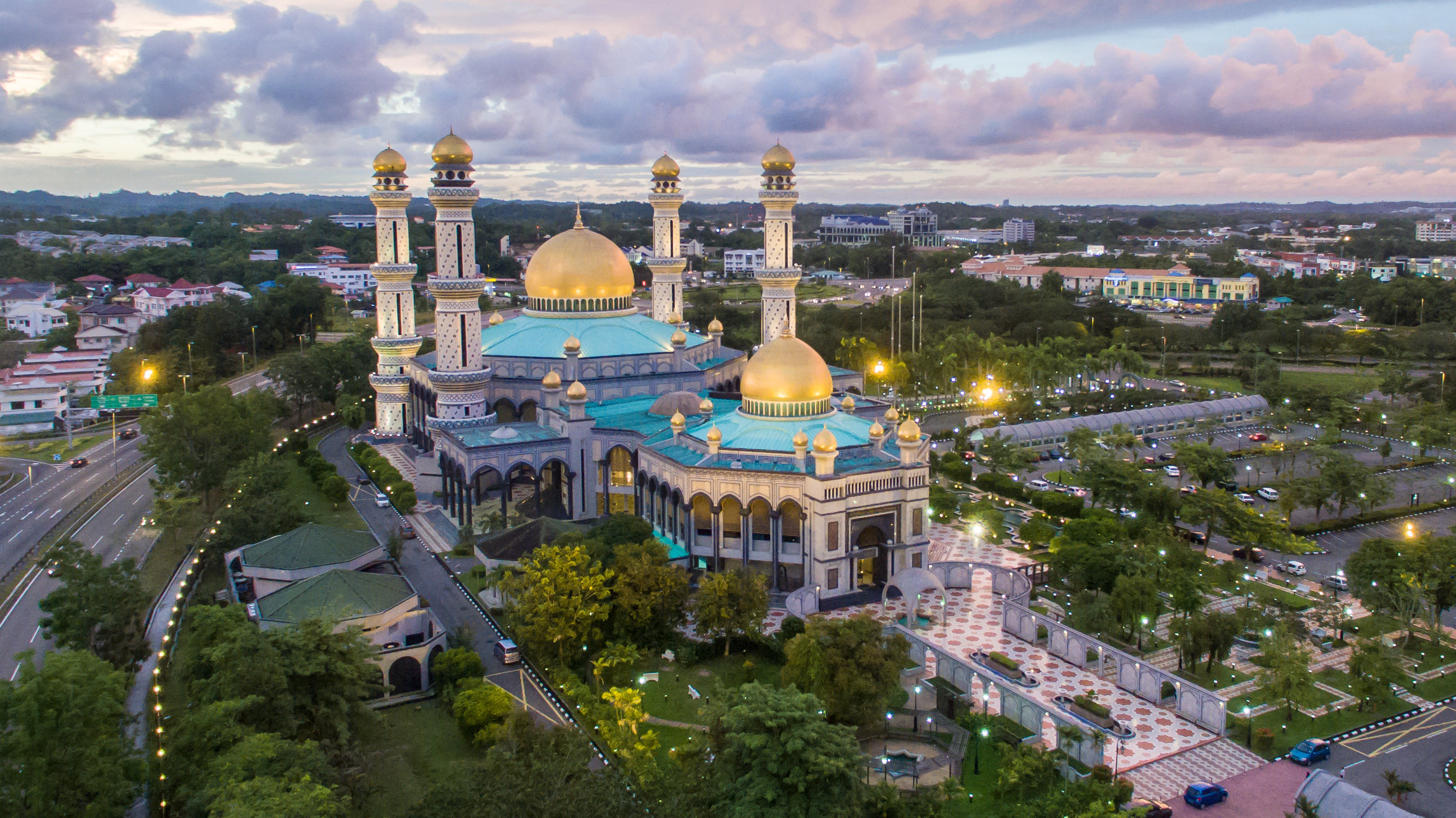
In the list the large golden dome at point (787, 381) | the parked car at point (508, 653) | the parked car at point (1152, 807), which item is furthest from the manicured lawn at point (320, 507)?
the parked car at point (1152, 807)

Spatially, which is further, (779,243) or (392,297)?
(392,297)

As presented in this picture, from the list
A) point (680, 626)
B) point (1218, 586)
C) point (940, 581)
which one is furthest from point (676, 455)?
point (1218, 586)

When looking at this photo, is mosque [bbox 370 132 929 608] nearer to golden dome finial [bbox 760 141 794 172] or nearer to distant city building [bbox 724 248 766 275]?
golden dome finial [bbox 760 141 794 172]

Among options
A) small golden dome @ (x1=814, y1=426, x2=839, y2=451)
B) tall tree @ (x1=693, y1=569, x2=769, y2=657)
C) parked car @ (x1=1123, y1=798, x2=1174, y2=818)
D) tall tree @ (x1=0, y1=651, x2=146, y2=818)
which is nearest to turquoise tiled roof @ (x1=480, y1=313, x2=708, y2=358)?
small golden dome @ (x1=814, y1=426, x2=839, y2=451)

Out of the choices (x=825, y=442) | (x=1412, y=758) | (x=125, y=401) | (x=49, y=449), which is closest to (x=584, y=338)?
(x=825, y=442)

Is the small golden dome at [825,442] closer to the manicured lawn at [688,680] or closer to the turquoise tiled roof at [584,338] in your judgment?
the manicured lawn at [688,680]

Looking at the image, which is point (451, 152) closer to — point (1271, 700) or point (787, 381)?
point (787, 381)
